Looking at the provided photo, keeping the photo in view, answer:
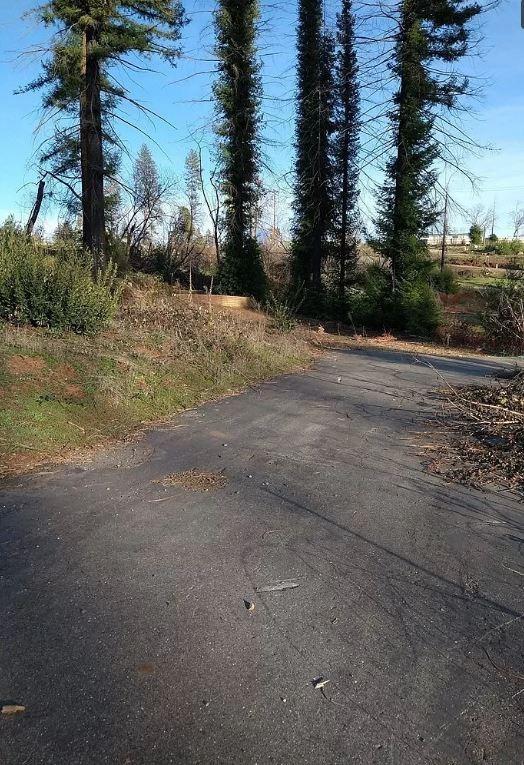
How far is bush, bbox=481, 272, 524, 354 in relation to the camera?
1627 cm

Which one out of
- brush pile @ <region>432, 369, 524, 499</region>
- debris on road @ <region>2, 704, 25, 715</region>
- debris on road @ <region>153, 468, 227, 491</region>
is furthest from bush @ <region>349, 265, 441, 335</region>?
debris on road @ <region>2, 704, 25, 715</region>

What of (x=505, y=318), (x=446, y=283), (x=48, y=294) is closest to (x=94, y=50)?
(x=48, y=294)

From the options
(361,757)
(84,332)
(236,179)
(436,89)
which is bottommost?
(361,757)

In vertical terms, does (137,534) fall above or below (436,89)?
below

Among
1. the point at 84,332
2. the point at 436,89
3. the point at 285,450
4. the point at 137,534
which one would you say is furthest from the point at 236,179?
the point at 137,534

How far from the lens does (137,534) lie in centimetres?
439

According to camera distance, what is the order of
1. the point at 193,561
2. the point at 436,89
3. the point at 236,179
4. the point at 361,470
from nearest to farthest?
the point at 193,561
the point at 361,470
the point at 436,89
the point at 236,179

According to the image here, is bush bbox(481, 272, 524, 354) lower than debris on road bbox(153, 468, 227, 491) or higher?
higher

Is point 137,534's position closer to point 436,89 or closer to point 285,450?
point 285,450

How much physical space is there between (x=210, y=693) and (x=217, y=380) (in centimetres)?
770

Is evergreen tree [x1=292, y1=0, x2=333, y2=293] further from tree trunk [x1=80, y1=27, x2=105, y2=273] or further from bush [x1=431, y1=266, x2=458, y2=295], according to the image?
tree trunk [x1=80, y1=27, x2=105, y2=273]

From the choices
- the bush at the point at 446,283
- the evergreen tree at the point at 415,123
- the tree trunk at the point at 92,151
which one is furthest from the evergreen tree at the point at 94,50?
the bush at the point at 446,283

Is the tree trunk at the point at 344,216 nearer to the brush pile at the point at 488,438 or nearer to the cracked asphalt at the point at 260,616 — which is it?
the brush pile at the point at 488,438

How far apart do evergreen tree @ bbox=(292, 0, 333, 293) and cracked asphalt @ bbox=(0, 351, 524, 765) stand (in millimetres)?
22582
